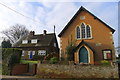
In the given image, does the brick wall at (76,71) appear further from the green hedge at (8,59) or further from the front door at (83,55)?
the green hedge at (8,59)

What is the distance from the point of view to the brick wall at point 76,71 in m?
12.0

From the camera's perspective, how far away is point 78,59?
17.5 m

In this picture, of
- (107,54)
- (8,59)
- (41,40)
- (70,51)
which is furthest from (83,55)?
(41,40)

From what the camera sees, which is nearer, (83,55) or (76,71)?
(76,71)

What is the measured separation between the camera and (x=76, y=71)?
12.7 metres

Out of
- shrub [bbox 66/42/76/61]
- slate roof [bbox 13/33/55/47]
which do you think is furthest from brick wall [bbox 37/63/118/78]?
slate roof [bbox 13/33/55/47]

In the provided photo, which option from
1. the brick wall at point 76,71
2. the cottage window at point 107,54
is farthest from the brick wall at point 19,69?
the cottage window at point 107,54

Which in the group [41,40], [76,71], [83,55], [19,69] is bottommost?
[19,69]

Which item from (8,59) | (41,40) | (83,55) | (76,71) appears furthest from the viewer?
(41,40)

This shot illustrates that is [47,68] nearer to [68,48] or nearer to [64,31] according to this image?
[68,48]

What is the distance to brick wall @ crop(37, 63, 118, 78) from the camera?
1203 cm

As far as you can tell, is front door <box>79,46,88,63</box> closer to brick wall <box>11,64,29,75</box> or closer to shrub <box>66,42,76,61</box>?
shrub <box>66,42,76,61</box>

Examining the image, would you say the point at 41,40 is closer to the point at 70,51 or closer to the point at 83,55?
the point at 70,51

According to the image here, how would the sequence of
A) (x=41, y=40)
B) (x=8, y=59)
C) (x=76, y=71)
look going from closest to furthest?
(x=76, y=71)
(x=8, y=59)
(x=41, y=40)
